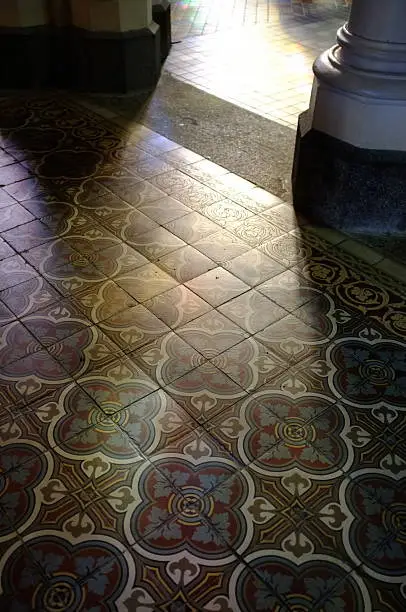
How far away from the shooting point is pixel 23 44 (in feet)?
13.6

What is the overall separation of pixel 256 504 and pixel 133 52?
3.42 metres

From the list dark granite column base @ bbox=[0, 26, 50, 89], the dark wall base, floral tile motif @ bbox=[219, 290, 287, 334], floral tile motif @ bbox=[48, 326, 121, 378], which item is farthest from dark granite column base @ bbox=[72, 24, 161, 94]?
floral tile motif @ bbox=[48, 326, 121, 378]

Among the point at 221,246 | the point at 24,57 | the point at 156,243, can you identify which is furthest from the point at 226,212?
the point at 24,57

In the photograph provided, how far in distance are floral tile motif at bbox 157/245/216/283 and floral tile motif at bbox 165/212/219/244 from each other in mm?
97

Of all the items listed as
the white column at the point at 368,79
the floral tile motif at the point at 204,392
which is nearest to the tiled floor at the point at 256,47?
the white column at the point at 368,79

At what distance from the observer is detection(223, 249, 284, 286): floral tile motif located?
2.47 m

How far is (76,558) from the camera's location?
1495 millimetres

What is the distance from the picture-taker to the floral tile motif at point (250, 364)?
2.01m

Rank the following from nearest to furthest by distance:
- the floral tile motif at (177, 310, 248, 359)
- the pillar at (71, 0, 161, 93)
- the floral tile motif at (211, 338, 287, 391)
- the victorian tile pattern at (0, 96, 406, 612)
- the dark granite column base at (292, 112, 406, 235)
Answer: the victorian tile pattern at (0, 96, 406, 612), the floral tile motif at (211, 338, 287, 391), the floral tile motif at (177, 310, 248, 359), the dark granite column base at (292, 112, 406, 235), the pillar at (71, 0, 161, 93)

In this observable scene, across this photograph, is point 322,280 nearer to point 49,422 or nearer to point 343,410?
point 343,410

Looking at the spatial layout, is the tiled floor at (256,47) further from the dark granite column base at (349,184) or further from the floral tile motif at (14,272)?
the floral tile motif at (14,272)

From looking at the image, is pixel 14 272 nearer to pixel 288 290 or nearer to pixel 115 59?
pixel 288 290

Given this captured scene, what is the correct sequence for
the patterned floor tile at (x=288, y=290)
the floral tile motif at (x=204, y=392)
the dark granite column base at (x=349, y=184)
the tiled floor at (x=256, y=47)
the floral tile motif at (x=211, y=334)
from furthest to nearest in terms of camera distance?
the tiled floor at (x=256, y=47), the dark granite column base at (x=349, y=184), the patterned floor tile at (x=288, y=290), the floral tile motif at (x=211, y=334), the floral tile motif at (x=204, y=392)

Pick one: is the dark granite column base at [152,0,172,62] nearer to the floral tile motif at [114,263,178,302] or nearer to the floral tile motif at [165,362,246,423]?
the floral tile motif at [114,263,178,302]
